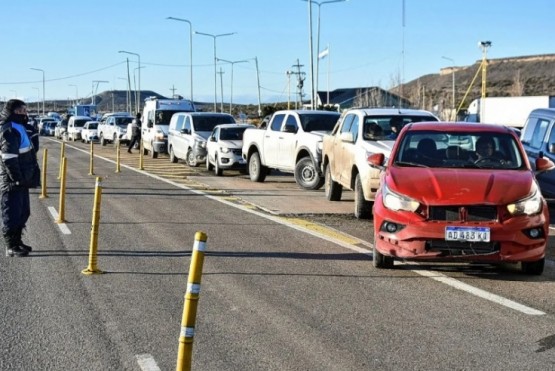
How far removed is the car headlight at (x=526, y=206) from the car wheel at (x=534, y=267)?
1.82 feet

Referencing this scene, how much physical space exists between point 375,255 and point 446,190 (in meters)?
1.18

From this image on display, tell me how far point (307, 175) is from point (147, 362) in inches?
536

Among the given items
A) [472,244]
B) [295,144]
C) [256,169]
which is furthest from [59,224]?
[256,169]

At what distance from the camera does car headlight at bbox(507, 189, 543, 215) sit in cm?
827

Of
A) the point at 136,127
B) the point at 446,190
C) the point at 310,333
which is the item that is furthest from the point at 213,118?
the point at 310,333

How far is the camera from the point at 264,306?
24.1 ft

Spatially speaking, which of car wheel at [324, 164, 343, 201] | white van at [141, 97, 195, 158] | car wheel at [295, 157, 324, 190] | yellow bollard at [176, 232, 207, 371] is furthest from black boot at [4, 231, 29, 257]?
white van at [141, 97, 195, 158]

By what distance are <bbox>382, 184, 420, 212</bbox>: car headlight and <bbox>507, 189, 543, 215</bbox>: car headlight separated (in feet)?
3.07

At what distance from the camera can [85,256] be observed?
9.95 m

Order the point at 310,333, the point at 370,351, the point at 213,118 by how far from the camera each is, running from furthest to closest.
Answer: the point at 213,118
the point at 310,333
the point at 370,351

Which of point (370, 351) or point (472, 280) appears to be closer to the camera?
point (370, 351)

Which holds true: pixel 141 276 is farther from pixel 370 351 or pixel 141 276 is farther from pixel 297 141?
pixel 297 141

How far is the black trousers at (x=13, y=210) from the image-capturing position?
9820 millimetres

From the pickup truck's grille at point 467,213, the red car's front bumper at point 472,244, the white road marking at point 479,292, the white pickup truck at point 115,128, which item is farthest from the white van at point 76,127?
the pickup truck's grille at point 467,213
